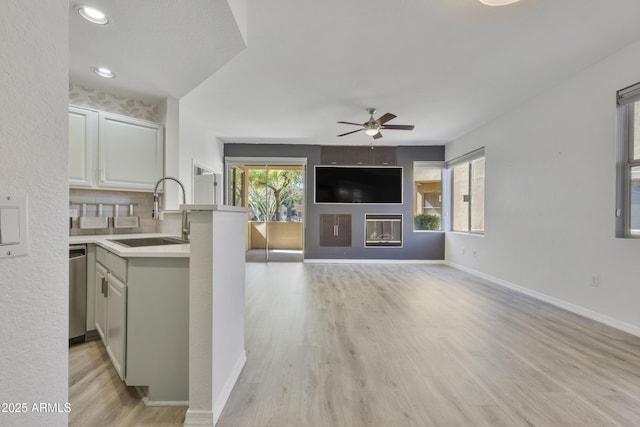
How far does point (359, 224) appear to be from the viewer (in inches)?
250

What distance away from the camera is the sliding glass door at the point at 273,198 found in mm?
6457

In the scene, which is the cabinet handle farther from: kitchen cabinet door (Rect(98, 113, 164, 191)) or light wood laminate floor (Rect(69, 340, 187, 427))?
kitchen cabinet door (Rect(98, 113, 164, 191))

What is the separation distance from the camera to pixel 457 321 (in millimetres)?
2885

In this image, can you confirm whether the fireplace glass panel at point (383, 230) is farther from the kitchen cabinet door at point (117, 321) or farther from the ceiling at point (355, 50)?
the kitchen cabinet door at point (117, 321)

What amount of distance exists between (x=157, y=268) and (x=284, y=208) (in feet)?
18.2

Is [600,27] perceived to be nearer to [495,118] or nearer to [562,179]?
[562,179]

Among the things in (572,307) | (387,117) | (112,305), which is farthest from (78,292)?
(572,307)

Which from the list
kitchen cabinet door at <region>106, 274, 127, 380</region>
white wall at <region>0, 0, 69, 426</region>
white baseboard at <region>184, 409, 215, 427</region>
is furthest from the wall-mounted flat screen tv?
white wall at <region>0, 0, 69, 426</region>

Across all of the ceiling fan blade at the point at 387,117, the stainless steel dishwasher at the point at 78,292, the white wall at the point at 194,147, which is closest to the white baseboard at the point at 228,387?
the stainless steel dishwasher at the point at 78,292

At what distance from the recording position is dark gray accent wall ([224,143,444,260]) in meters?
6.33

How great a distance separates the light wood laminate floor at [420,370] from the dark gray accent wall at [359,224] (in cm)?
281

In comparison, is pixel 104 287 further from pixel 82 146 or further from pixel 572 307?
pixel 572 307

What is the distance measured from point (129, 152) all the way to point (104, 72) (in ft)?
2.59

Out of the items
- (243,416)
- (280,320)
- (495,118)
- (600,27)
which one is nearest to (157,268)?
(243,416)
